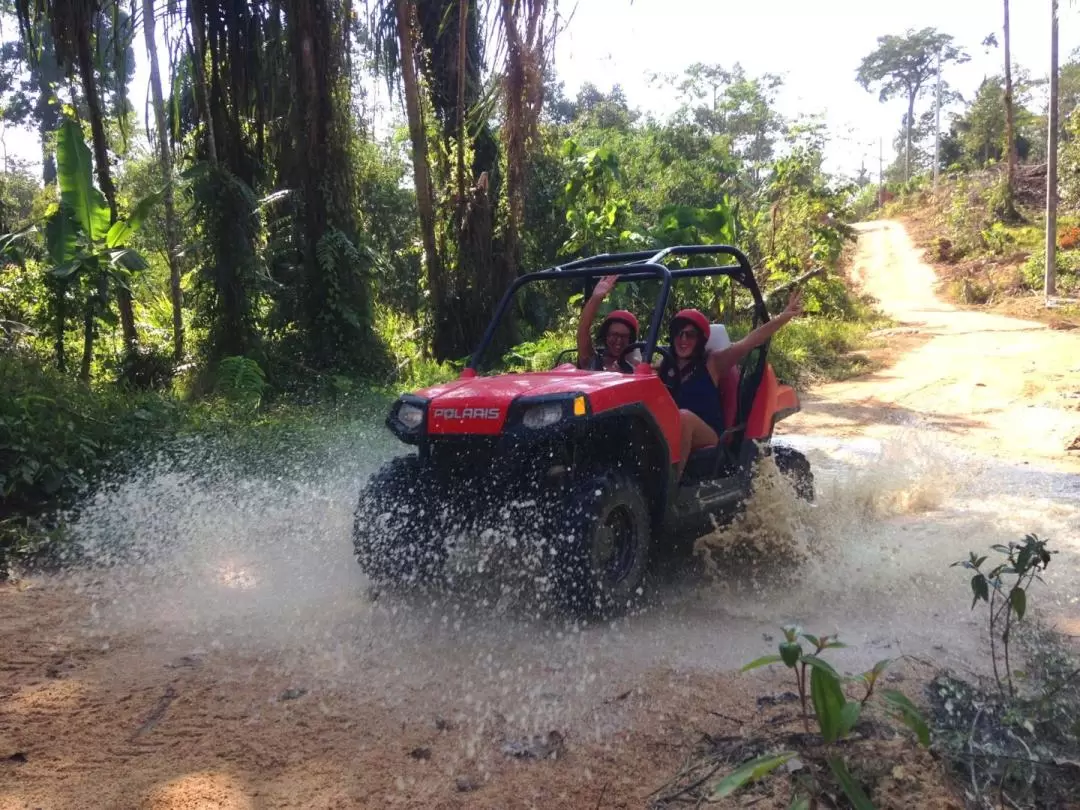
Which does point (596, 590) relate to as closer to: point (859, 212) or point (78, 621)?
point (78, 621)

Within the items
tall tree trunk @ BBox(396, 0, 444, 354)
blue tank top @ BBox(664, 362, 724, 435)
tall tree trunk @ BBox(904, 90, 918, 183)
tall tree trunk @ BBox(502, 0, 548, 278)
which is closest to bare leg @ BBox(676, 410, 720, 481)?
blue tank top @ BBox(664, 362, 724, 435)

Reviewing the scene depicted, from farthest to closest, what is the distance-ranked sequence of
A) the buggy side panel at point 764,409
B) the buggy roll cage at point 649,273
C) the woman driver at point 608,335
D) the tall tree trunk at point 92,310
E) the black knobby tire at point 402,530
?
1. the tall tree trunk at point 92,310
2. the buggy side panel at point 764,409
3. the woman driver at point 608,335
4. the buggy roll cage at point 649,273
5. the black knobby tire at point 402,530

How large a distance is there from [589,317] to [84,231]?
541 centimetres

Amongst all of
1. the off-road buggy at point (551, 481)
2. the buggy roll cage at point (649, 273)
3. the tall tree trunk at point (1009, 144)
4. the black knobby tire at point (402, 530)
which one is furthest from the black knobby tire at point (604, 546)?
the tall tree trunk at point (1009, 144)

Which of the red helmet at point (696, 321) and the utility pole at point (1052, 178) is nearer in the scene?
the red helmet at point (696, 321)

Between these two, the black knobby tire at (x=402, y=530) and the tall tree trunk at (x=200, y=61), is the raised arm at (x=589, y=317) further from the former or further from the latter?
the tall tree trunk at (x=200, y=61)

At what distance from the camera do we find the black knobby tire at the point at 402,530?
425cm

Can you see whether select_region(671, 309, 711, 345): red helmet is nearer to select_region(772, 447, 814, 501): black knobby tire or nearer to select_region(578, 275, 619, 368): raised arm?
select_region(578, 275, 619, 368): raised arm

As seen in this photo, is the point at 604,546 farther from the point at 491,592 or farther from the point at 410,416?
the point at 410,416

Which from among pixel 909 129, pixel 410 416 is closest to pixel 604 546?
pixel 410 416

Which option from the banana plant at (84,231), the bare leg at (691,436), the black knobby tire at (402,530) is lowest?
the black knobby tire at (402,530)

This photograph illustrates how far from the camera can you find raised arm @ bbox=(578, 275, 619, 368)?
16.5 feet

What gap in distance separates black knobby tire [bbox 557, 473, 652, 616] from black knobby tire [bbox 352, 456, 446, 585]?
25.3 inches

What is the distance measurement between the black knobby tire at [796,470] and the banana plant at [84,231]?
5949mm
